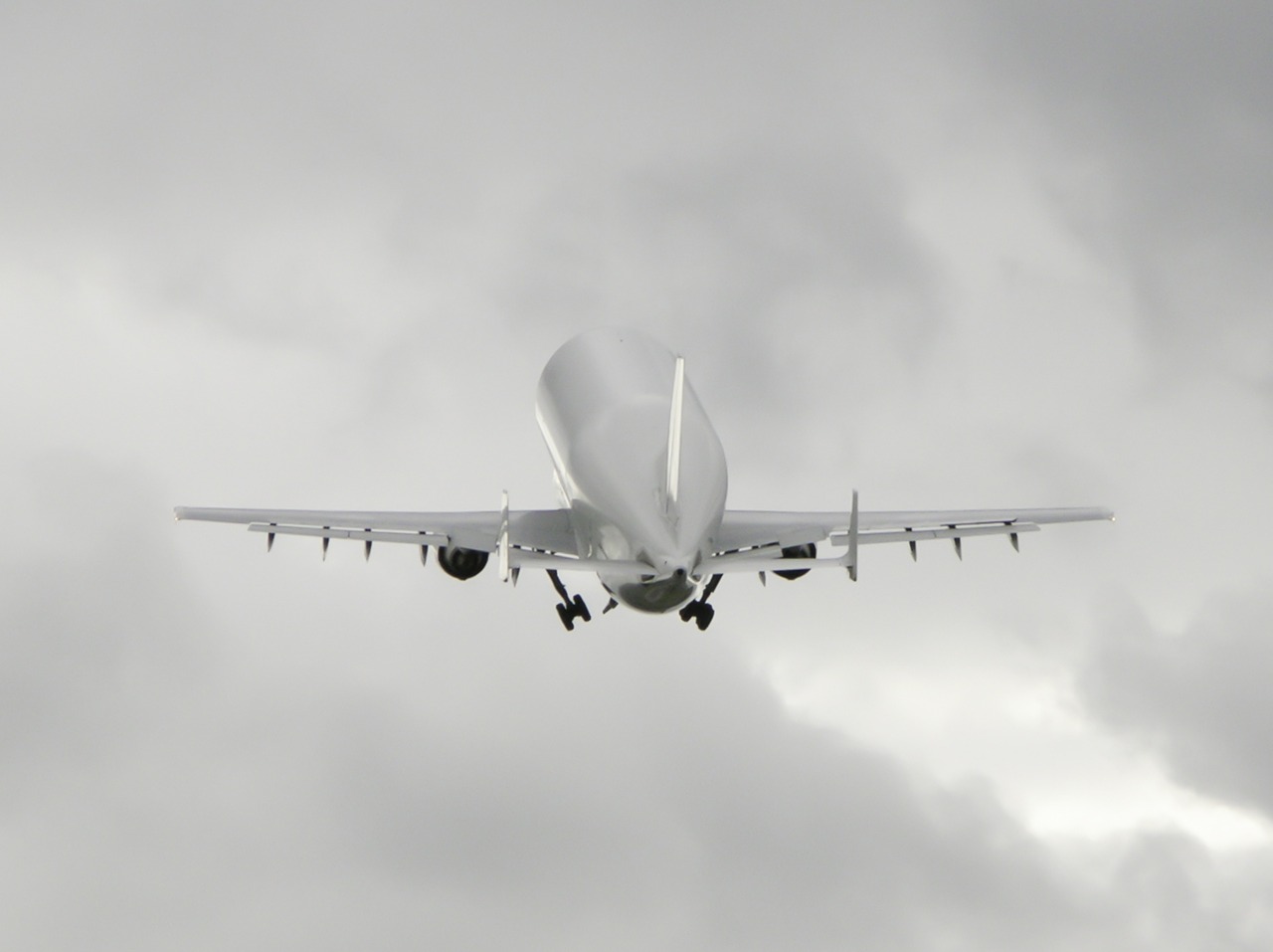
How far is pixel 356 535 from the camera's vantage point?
50.9 metres

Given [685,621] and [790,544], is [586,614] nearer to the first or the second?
[685,621]

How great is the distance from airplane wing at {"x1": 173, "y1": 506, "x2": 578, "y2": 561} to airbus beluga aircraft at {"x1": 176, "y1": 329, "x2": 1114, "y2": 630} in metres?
0.04

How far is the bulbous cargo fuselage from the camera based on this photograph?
4500 cm

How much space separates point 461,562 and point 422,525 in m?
2.36

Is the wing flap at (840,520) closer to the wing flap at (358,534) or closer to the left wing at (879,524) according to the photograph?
the left wing at (879,524)

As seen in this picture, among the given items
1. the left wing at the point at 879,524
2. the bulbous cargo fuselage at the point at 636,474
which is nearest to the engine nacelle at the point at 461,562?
the bulbous cargo fuselage at the point at 636,474

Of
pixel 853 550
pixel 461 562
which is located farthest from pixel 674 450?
pixel 461 562

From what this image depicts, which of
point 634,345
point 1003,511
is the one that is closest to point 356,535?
point 634,345

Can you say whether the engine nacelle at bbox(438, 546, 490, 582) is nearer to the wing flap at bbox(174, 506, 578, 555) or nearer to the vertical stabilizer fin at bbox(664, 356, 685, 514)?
the wing flap at bbox(174, 506, 578, 555)

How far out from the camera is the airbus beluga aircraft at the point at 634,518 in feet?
147

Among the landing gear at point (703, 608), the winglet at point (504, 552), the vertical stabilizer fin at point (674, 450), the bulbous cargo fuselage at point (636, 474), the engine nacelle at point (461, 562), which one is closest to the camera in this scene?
the winglet at point (504, 552)

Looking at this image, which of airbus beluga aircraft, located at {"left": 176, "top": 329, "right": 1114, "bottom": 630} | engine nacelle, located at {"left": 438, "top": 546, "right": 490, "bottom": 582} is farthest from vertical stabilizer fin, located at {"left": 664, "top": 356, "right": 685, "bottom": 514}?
engine nacelle, located at {"left": 438, "top": 546, "right": 490, "bottom": 582}

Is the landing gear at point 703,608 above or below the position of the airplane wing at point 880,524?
below

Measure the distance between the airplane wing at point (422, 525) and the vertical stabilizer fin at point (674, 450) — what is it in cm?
607
